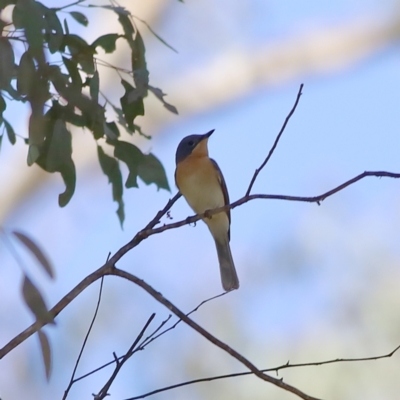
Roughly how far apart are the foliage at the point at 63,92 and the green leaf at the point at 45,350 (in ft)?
2.30

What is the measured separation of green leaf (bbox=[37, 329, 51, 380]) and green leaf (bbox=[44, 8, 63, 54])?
0.90 meters

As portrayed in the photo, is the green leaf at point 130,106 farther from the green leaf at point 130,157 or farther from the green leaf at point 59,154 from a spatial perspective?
the green leaf at point 59,154

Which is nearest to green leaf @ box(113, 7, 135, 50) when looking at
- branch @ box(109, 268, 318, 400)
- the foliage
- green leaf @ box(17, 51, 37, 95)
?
the foliage

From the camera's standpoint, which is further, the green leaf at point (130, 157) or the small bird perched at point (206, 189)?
the small bird perched at point (206, 189)

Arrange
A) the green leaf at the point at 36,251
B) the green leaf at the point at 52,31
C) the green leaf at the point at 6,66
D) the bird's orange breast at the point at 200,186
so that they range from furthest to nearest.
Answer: the bird's orange breast at the point at 200,186
the green leaf at the point at 52,31
the green leaf at the point at 6,66
the green leaf at the point at 36,251

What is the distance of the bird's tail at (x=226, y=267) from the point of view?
13.0ft

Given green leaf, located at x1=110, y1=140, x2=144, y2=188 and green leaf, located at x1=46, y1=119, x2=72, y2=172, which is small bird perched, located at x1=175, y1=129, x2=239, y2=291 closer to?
green leaf, located at x1=110, y1=140, x2=144, y2=188

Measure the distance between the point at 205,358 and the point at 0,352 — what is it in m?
4.95

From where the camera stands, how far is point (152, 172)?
2.67 m

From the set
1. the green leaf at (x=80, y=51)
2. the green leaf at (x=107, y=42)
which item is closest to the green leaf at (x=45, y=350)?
the green leaf at (x=80, y=51)

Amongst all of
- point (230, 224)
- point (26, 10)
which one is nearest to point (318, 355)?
point (230, 224)

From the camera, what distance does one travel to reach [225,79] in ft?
24.0

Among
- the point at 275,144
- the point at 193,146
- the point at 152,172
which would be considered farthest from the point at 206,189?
the point at 275,144

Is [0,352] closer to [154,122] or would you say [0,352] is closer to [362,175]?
[362,175]
